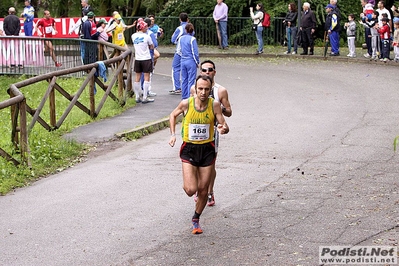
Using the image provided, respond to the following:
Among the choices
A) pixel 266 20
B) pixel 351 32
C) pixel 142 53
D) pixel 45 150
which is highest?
pixel 266 20

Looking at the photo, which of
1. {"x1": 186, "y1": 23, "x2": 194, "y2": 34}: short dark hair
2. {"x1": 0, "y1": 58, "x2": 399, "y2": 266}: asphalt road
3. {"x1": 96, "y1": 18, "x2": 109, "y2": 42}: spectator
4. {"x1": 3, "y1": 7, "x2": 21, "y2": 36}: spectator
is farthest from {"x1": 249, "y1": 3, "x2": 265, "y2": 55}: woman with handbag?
{"x1": 0, "y1": 58, "x2": 399, "y2": 266}: asphalt road

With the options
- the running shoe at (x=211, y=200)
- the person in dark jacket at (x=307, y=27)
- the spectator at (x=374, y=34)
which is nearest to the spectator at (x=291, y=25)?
the person in dark jacket at (x=307, y=27)

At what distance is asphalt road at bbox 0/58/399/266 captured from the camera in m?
7.97

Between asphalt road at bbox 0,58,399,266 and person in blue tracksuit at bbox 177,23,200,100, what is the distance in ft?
5.87

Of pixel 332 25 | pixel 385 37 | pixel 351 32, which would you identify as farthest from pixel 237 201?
pixel 332 25

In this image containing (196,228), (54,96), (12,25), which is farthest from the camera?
(12,25)

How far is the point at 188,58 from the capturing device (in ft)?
57.8

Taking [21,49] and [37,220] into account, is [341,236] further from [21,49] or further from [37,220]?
[21,49]

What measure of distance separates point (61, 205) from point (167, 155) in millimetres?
3295

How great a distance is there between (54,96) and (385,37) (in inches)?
540

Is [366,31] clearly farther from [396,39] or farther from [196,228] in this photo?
[196,228]

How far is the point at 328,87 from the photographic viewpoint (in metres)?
20.9

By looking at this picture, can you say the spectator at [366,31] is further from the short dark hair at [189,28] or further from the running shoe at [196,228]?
the running shoe at [196,228]

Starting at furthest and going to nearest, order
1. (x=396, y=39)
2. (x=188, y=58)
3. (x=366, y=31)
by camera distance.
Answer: (x=366, y=31) < (x=396, y=39) < (x=188, y=58)
